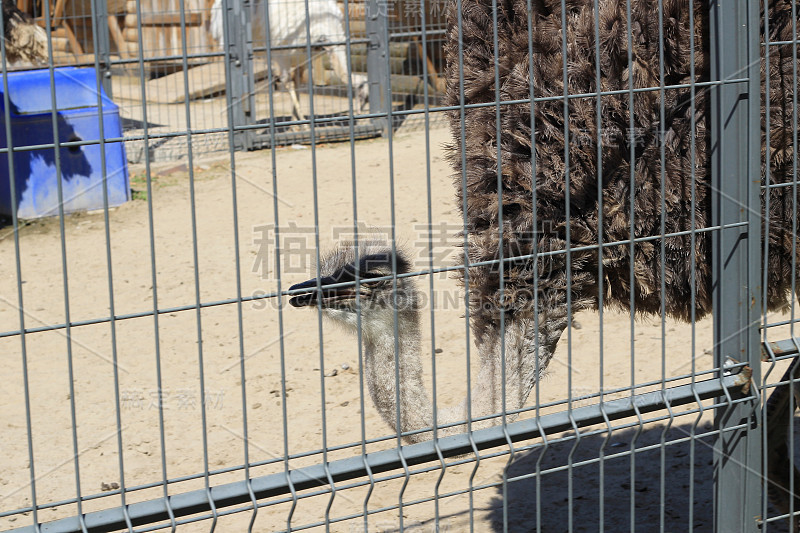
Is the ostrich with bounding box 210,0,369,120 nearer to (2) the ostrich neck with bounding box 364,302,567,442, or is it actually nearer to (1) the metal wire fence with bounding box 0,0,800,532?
(1) the metal wire fence with bounding box 0,0,800,532

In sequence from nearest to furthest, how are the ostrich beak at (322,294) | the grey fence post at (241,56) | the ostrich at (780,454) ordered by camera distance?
the ostrich beak at (322,294), the ostrich at (780,454), the grey fence post at (241,56)

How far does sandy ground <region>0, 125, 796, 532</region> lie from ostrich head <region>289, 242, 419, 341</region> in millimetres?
148

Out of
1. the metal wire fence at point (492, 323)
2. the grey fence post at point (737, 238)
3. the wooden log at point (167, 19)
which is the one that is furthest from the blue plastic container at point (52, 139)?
the grey fence post at point (737, 238)

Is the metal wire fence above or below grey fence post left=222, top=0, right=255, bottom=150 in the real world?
below

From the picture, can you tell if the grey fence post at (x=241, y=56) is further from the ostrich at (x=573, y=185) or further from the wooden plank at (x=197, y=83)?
the ostrich at (x=573, y=185)

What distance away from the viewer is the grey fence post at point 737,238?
2338mm

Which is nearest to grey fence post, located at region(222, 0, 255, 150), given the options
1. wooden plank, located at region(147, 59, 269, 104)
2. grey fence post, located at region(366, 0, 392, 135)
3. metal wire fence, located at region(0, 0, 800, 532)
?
grey fence post, located at region(366, 0, 392, 135)

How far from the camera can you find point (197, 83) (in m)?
10.9

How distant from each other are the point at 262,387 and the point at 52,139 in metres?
3.60

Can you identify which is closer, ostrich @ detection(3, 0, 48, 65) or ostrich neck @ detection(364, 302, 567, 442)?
ostrich neck @ detection(364, 302, 567, 442)

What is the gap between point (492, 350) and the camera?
10.0 feet

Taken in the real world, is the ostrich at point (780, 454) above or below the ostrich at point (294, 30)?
below

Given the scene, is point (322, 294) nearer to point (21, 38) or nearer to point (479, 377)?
point (479, 377)

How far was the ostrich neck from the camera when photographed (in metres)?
2.89
